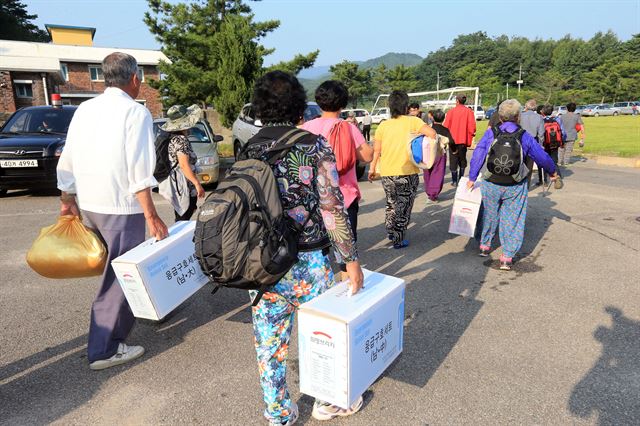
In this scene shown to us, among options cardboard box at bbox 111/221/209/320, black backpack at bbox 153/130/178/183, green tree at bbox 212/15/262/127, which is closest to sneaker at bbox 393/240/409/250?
black backpack at bbox 153/130/178/183

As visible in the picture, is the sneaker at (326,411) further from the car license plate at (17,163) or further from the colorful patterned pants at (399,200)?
the car license plate at (17,163)

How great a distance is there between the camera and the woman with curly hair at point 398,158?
210 inches

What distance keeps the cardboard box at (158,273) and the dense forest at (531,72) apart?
1517 inches

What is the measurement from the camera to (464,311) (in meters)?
3.84

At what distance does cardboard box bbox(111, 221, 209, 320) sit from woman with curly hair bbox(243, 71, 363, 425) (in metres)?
1.06

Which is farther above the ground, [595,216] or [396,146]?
[396,146]

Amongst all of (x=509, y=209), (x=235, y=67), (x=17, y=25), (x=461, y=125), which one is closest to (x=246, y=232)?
(x=509, y=209)

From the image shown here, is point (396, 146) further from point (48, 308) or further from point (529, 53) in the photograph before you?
point (529, 53)

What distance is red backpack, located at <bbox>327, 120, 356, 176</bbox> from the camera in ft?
12.4

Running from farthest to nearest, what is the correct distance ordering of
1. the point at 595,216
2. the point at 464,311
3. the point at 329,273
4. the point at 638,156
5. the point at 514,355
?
1. the point at 638,156
2. the point at 595,216
3. the point at 464,311
4. the point at 514,355
5. the point at 329,273

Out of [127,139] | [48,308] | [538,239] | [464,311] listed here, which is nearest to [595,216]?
[538,239]

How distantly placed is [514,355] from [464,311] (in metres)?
0.74

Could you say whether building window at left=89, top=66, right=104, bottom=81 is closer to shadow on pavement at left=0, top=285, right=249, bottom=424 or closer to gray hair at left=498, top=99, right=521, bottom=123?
shadow on pavement at left=0, top=285, right=249, bottom=424

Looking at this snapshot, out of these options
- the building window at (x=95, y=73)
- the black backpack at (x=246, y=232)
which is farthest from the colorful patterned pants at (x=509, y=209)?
the building window at (x=95, y=73)
